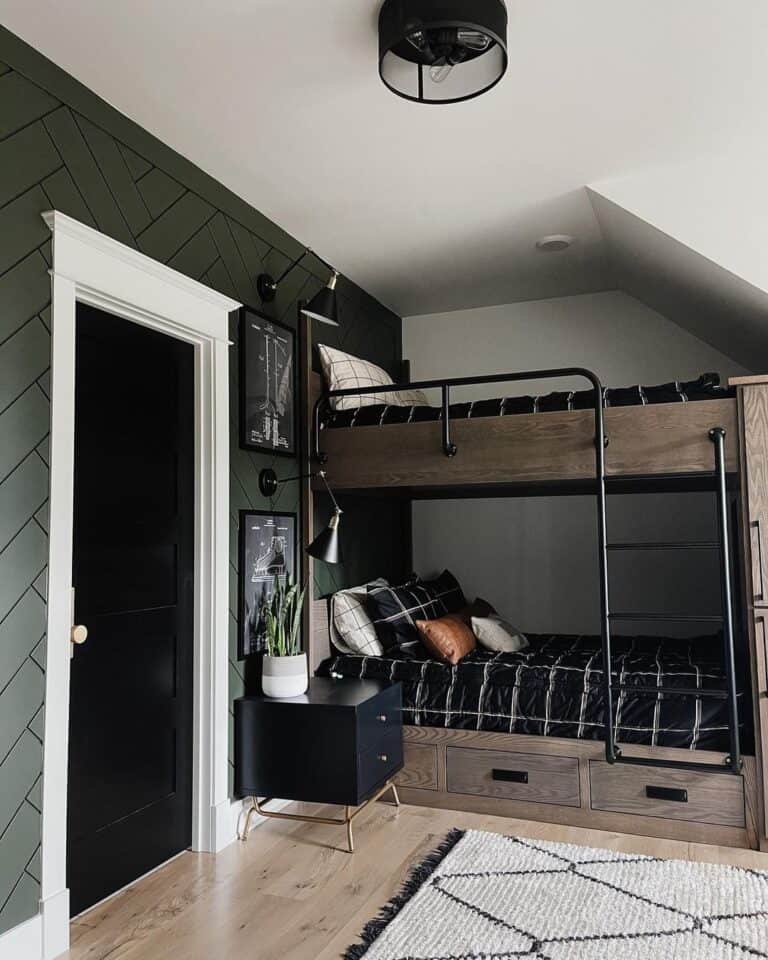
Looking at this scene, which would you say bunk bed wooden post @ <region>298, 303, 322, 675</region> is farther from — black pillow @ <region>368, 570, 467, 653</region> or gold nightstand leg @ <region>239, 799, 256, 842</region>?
gold nightstand leg @ <region>239, 799, 256, 842</region>

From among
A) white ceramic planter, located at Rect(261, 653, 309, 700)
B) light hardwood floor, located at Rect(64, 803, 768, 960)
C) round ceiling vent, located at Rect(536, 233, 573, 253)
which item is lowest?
light hardwood floor, located at Rect(64, 803, 768, 960)

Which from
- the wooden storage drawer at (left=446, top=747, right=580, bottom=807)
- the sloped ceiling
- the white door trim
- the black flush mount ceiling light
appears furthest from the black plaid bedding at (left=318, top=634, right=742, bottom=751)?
the black flush mount ceiling light

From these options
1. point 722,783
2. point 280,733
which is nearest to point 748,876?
point 722,783

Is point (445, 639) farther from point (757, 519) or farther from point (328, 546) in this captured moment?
point (757, 519)

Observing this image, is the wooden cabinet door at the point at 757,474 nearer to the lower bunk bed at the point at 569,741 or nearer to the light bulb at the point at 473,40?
the lower bunk bed at the point at 569,741

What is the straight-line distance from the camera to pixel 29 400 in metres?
2.19

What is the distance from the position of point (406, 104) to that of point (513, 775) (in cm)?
261

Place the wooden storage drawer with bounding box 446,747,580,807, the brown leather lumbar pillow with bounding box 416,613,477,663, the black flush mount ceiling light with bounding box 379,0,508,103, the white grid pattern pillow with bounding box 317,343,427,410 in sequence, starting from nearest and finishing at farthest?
the black flush mount ceiling light with bounding box 379,0,508,103 → the wooden storage drawer with bounding box 446,747,580,807 → the brown leather lumbar pillow with bounding box 416,613,477,663 → the white grid pattern pillow with bounding box 317,343,427,410

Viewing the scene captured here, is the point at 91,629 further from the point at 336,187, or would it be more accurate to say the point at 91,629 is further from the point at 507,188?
the point at 507,188

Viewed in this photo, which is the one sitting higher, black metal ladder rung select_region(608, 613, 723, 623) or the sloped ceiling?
Answer: the sloped ceiling

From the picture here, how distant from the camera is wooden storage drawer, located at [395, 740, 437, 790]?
10.9 ft

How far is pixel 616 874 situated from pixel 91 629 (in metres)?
1.94

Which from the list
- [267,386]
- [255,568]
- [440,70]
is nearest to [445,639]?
[255,568]

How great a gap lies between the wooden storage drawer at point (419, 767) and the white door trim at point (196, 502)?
0.78 meters
